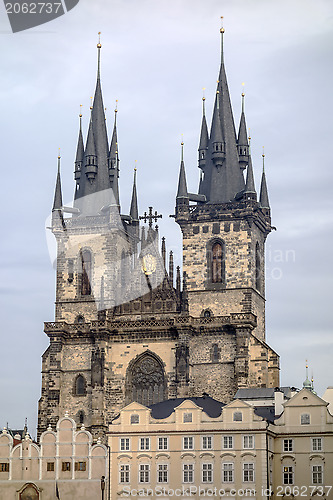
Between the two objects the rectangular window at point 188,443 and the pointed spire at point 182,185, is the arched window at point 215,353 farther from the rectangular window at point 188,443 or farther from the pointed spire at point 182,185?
the rectangular window at point 188,443

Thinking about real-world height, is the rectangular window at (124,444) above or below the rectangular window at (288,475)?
above

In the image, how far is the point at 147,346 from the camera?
256 feet

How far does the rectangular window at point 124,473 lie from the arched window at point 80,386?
16.1m

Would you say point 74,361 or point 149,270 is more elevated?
point 149,270

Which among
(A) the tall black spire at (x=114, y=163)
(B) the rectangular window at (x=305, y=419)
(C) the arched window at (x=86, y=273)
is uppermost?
(A) the tall black spire at (x=114, y=163)

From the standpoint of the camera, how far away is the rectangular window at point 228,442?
60.7 metres

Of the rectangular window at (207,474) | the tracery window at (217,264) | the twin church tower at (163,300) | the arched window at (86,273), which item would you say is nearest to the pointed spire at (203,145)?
the twin church tower at (163,300)

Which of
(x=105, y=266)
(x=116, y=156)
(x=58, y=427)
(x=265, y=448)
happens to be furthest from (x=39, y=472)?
(x=116, y=156)

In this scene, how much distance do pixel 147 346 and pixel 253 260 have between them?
10.0 m

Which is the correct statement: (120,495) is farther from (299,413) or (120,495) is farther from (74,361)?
(74,361)

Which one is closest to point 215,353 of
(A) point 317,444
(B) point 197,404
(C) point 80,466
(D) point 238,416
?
(B) point 197,404

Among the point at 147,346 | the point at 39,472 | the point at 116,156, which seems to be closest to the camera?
the point at 39,472

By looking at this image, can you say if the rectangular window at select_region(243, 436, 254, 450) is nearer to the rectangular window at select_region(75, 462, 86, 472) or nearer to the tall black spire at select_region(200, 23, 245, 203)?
the rectangular window at select_region(75, 462, 86, 472)

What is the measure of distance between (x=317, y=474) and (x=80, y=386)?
23.9 metres
